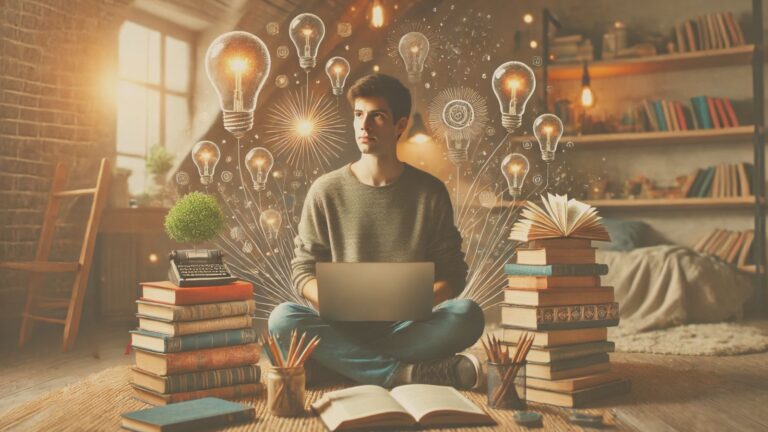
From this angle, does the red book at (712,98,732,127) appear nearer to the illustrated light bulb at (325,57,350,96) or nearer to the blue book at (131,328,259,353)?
the illustrated light bulb at (325,57,350,96)

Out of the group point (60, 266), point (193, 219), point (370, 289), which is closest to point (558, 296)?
point (370, 289)

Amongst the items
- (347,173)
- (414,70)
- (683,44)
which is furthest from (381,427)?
(683,44)

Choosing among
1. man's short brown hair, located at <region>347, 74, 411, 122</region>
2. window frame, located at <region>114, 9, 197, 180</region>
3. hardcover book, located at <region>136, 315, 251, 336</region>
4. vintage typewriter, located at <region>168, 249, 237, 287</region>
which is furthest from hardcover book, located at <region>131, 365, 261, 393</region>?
window frame, located at <region>114, 9, 197, 180</region>

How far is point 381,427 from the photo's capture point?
173 cm

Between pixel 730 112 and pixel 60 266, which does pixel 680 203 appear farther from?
pixel 60 266

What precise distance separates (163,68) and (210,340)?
11.0 ft

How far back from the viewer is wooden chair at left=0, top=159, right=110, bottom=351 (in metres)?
3.54

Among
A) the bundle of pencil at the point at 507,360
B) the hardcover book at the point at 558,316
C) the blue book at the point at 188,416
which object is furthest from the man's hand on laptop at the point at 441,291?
the blue book at the point at 188,416

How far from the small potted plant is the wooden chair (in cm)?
149

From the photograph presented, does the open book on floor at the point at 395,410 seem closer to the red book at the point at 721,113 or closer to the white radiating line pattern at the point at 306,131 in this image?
the white radiating line pattern at the point at 306,131

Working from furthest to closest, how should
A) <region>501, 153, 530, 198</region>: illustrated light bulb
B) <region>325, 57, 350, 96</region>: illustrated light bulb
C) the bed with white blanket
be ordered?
the bed with white blanket < <region>501, 153, 530, 198</region>: illustrated light bulb < <region>325, 57, 350, 96</region>: illustrated light bulb

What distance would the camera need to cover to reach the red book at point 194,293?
83.6 inches

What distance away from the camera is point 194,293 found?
7.04 feet

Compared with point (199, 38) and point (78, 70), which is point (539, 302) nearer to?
point (78, 70)
